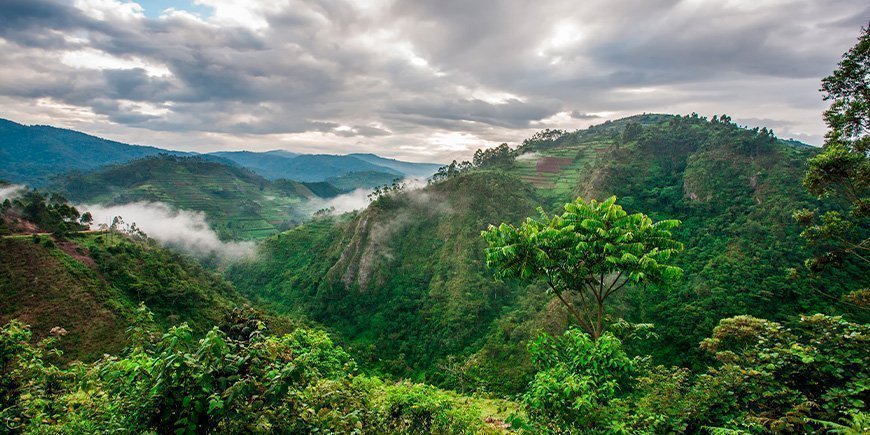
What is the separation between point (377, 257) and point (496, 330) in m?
30.6

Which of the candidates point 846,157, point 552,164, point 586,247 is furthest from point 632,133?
point 586,247

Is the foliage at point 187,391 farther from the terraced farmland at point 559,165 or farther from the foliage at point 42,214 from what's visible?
the terraced farmland at point 559,165

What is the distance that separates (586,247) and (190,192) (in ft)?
626

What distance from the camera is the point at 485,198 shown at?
233 feet

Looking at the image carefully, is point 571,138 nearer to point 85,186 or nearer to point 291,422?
point 291,422

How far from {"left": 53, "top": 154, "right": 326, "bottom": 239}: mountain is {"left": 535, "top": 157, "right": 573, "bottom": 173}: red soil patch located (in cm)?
10654

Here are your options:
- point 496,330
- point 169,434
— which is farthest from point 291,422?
point 496,330

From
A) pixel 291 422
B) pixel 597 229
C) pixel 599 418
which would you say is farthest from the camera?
pixel 597 229

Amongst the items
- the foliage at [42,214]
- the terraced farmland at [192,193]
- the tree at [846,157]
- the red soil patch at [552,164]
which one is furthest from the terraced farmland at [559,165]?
the terraced farmland at [192,193]

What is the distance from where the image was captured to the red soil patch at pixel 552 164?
9544 cm

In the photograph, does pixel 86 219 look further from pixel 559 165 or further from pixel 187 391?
pixel 559 165

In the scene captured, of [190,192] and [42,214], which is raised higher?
[42,214]

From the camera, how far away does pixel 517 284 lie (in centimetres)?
5828

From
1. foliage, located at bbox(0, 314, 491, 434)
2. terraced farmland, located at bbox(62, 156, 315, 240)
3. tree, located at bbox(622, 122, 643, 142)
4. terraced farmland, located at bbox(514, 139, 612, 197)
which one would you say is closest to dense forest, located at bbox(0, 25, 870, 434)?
foliage, located at bbox(0, 314, 491, 434)
